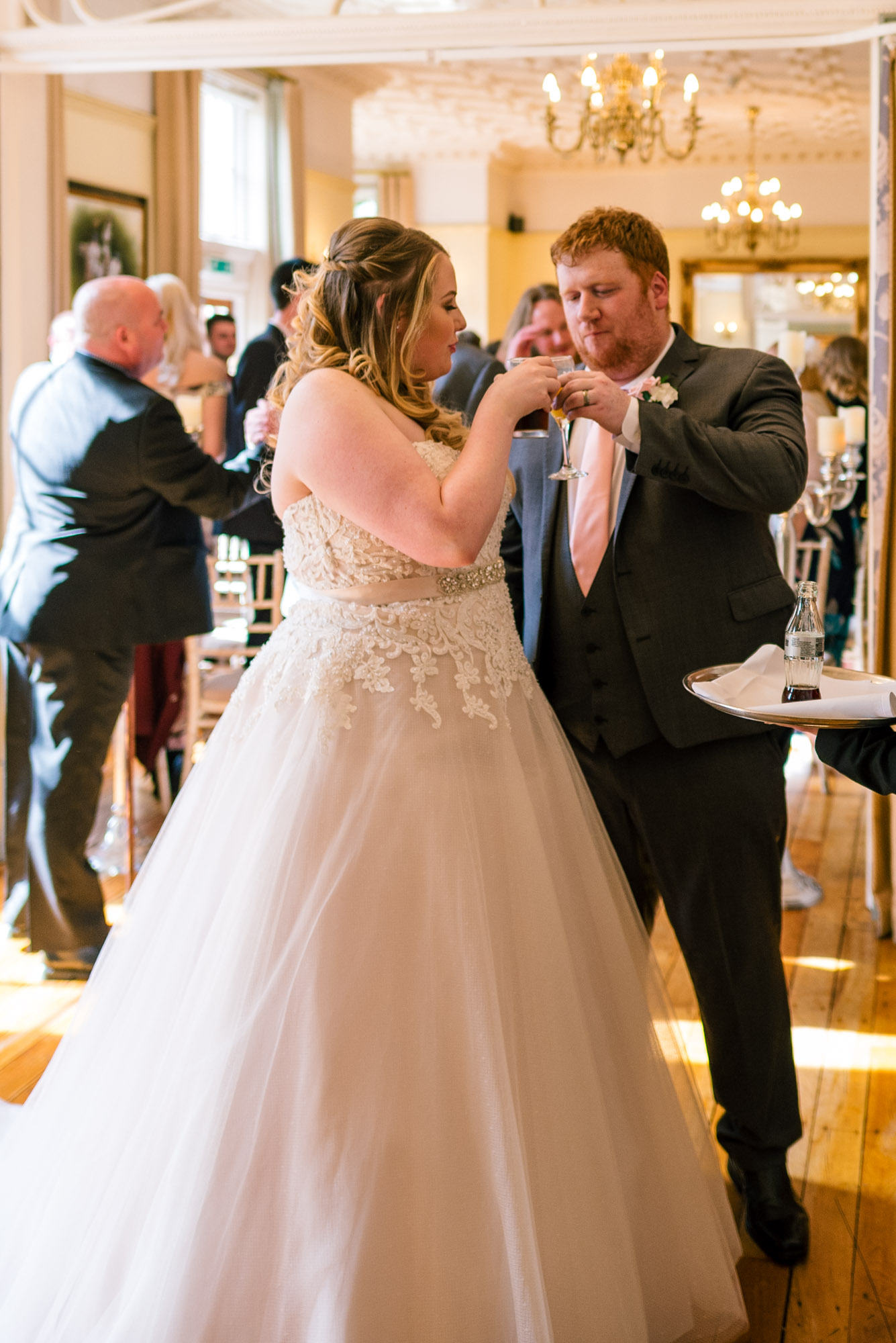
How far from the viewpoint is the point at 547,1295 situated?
5.65ft

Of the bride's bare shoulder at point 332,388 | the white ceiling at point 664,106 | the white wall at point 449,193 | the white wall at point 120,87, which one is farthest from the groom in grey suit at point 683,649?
the white wall at point 449,193

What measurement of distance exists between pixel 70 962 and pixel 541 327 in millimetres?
2434

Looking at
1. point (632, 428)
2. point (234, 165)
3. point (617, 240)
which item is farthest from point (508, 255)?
point (632, 428)

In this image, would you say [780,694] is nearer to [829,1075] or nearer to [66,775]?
[829,1075]

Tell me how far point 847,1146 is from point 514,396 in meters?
1.81

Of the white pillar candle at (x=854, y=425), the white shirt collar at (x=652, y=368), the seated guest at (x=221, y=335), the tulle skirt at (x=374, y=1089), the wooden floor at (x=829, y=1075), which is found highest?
the seated guest at (x=221, y=335)

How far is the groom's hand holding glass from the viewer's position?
1886 mm

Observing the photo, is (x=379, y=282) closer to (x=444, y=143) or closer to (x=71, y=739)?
(x=71, y=739)

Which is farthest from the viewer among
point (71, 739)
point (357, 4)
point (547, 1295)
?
point (357, 4)

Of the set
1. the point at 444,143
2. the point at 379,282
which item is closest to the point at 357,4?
the point at 444,143

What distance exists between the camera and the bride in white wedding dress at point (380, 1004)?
1.68m

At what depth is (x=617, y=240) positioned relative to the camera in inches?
84.8

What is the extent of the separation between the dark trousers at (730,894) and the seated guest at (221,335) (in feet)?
17.2

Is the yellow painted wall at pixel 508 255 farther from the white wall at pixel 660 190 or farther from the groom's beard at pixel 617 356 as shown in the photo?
the groom's beard at pixel 617 356
